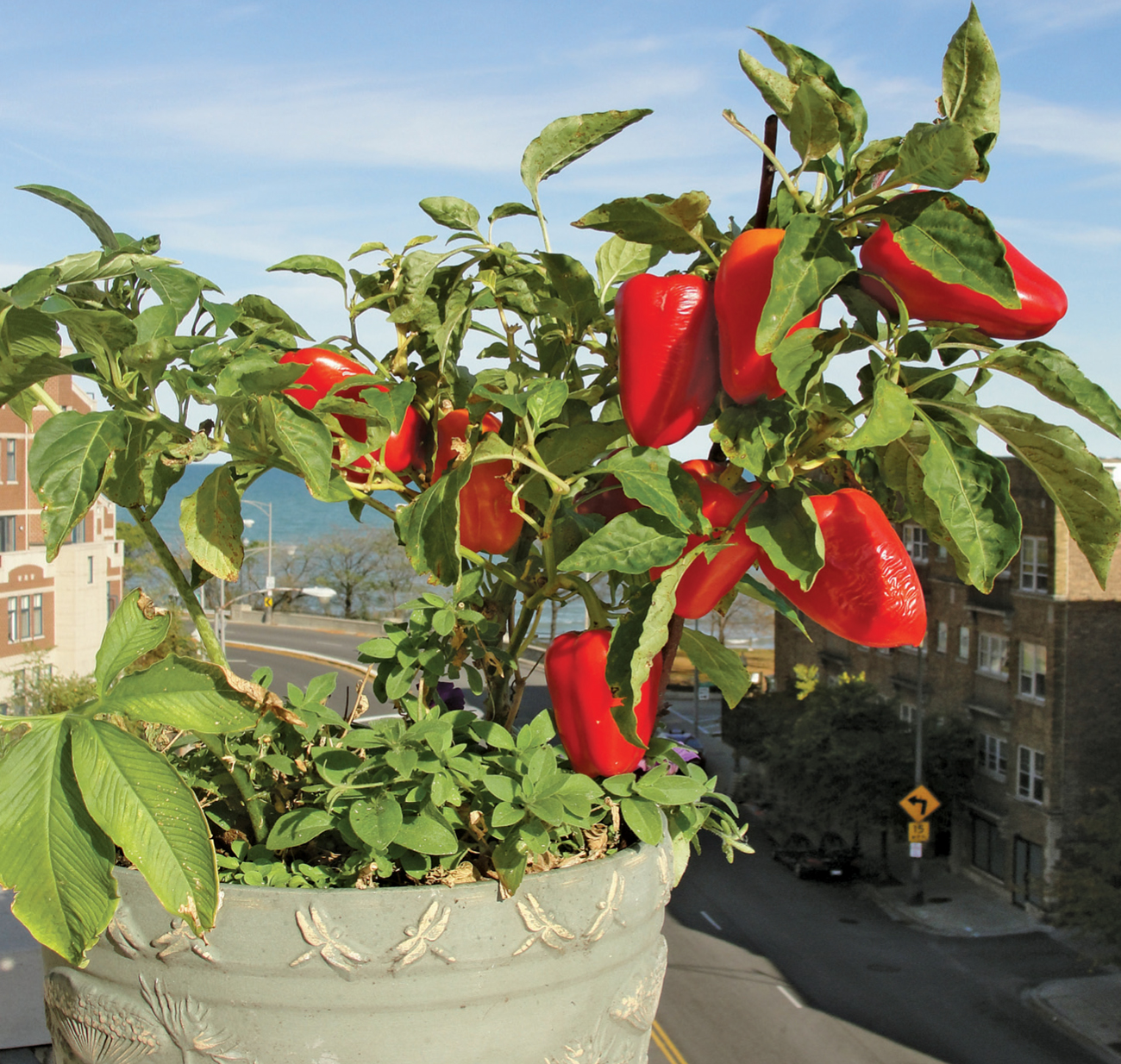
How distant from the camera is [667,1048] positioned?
13.2 meters

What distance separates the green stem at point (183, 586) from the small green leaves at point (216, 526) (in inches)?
0.9

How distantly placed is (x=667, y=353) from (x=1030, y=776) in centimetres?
1729

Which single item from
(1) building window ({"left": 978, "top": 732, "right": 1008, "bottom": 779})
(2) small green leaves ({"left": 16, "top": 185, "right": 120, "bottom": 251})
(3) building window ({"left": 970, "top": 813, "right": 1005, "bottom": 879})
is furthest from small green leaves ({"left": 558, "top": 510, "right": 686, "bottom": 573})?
(3) building window ({"left": 970, "top": 813, "right": 1005, "bottom": 879})

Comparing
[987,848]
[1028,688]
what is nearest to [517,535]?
[1028,688]

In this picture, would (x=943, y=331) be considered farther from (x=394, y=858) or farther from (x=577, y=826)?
(x=394, y=858)

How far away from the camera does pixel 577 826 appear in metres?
0.79

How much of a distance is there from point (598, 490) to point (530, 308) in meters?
0.25

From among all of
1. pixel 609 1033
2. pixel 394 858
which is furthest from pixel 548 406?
pixel 609 1033

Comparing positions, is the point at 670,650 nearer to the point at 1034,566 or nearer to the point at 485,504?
the point at 485,504

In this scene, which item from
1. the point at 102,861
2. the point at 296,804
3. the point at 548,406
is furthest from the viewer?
the point at 296,804

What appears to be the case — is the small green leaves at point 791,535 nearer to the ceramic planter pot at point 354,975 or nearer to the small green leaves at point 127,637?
the ceramic planter pot at point 354,975

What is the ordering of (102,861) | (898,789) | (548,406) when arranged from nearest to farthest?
(102,861)
(548,406)
(898,789)

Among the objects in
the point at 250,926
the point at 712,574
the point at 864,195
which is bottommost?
the point at 250,926

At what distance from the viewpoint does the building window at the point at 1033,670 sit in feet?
51.0
